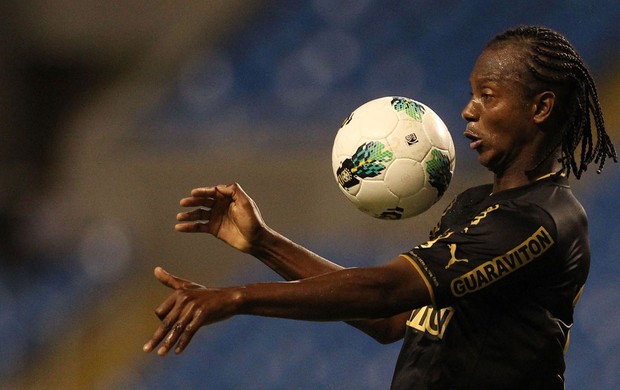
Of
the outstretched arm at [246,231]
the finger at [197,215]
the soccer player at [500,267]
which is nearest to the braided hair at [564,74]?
the soccer player at [500,267]

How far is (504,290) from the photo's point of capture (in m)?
2.15

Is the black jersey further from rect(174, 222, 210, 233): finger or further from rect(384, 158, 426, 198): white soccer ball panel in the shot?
rect(174, 222, 210, 233): finger

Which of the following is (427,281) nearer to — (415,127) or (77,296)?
(415,127)

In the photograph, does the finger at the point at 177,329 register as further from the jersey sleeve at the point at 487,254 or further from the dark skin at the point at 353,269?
the jersey sleeve at the point at 487,254

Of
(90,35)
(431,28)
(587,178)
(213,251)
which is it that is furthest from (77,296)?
(587,178)

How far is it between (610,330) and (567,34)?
3.72 ft

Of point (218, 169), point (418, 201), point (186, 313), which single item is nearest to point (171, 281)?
point (186, 313)

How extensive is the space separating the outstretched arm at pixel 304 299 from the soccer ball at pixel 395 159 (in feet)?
1.26

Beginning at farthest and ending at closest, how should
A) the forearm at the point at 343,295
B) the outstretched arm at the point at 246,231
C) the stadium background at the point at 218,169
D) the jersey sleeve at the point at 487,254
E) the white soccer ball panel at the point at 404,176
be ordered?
the stadium background at the point at 218,169, the outstretched arm at the point at 246,231, the white soccer ball panel at the point at 404,176, the jersey sleeve at the point at 487,254, the forearm at the point at 343,295

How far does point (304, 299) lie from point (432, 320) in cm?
45

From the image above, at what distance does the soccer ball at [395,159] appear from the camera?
2.41 metres

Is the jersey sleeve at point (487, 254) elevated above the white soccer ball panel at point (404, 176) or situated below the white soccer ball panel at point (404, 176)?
below

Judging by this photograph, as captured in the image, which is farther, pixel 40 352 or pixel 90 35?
pixel 90 35

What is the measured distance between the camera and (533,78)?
2244mm
